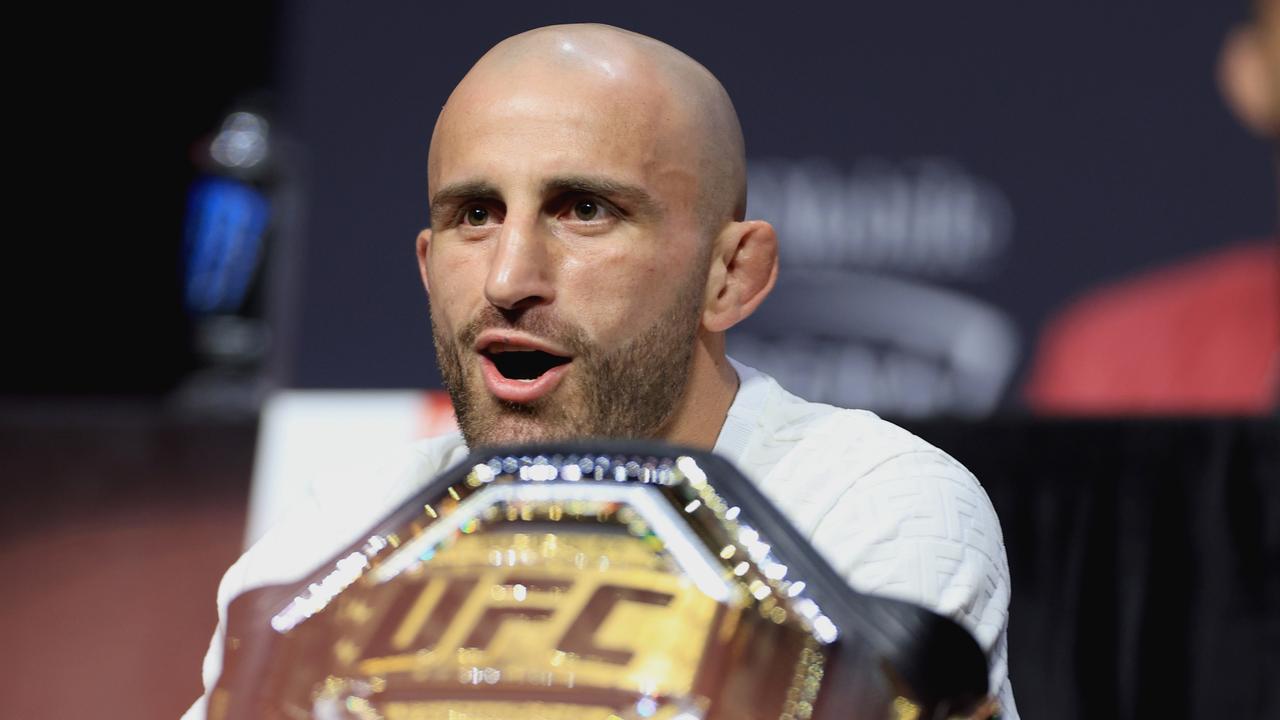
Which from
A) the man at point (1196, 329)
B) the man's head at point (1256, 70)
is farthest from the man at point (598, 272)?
the man's head at point (1256, 70)

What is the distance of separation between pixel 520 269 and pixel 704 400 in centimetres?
21

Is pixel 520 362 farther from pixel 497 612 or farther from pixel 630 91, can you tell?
pixel 497 612

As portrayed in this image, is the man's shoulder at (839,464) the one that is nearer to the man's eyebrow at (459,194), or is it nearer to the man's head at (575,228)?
the man's head at (575,228)

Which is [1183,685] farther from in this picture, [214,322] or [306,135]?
[214,322]

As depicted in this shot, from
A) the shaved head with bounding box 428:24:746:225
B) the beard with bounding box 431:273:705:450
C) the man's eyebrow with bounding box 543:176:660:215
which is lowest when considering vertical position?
the beard with bounding box 431:273:705:450

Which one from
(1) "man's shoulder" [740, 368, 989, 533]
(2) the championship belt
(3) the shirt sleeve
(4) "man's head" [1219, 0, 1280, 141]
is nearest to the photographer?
(2) the championship belt

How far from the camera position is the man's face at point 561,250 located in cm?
83

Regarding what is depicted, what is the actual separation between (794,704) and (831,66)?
2.00 metres

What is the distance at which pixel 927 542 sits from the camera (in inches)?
28.6

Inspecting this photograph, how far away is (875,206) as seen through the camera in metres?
2.31

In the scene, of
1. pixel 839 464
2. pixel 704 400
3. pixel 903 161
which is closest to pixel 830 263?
pixel 903 161

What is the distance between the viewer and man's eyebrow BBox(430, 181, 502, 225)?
33.5 inches

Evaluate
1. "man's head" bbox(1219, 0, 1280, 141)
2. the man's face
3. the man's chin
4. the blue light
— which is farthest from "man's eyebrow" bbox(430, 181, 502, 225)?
the blue light

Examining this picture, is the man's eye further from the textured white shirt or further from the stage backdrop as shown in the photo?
the stage backdrop
